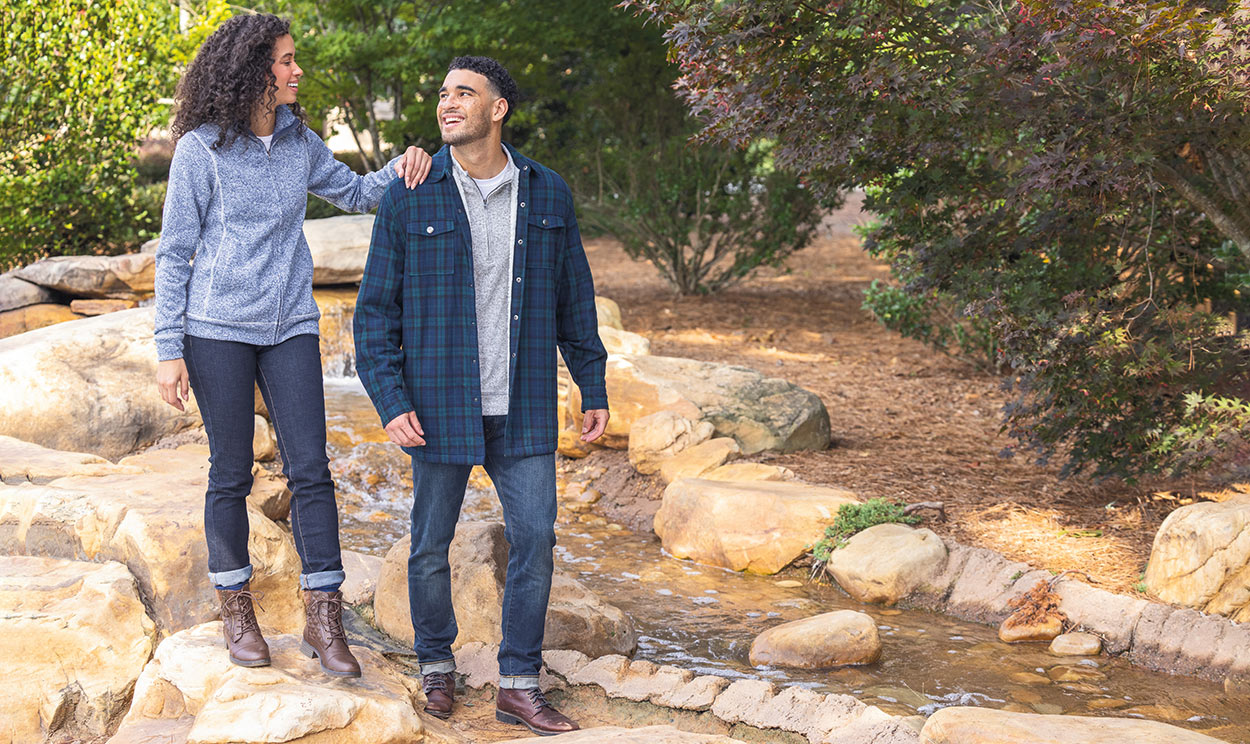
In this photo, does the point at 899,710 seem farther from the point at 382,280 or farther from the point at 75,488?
the point at 75,488

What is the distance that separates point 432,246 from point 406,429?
0.52 metres

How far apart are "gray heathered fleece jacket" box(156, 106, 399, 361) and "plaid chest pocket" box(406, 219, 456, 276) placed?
335 millimetres

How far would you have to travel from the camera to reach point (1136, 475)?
5660 mm

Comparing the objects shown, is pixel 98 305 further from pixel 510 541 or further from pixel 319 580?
pixel 510 541

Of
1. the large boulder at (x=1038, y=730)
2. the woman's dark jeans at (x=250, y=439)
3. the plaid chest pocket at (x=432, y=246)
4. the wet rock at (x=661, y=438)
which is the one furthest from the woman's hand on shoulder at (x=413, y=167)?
the wet rock at (x=661, y=438)

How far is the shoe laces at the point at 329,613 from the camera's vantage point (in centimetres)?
321

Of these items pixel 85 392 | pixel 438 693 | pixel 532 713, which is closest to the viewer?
pixel 532 713

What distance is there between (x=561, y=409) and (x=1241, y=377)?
432 cm

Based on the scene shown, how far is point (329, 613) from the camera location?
323 centimetres

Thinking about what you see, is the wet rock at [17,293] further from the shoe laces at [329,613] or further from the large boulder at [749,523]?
the shoe laces at [329,613]

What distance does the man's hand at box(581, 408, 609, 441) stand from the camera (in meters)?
3.34

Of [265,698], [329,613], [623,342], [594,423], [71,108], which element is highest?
[71,108]

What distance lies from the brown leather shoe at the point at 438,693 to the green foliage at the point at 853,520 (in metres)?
2.51

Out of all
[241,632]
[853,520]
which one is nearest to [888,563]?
[853,520]
